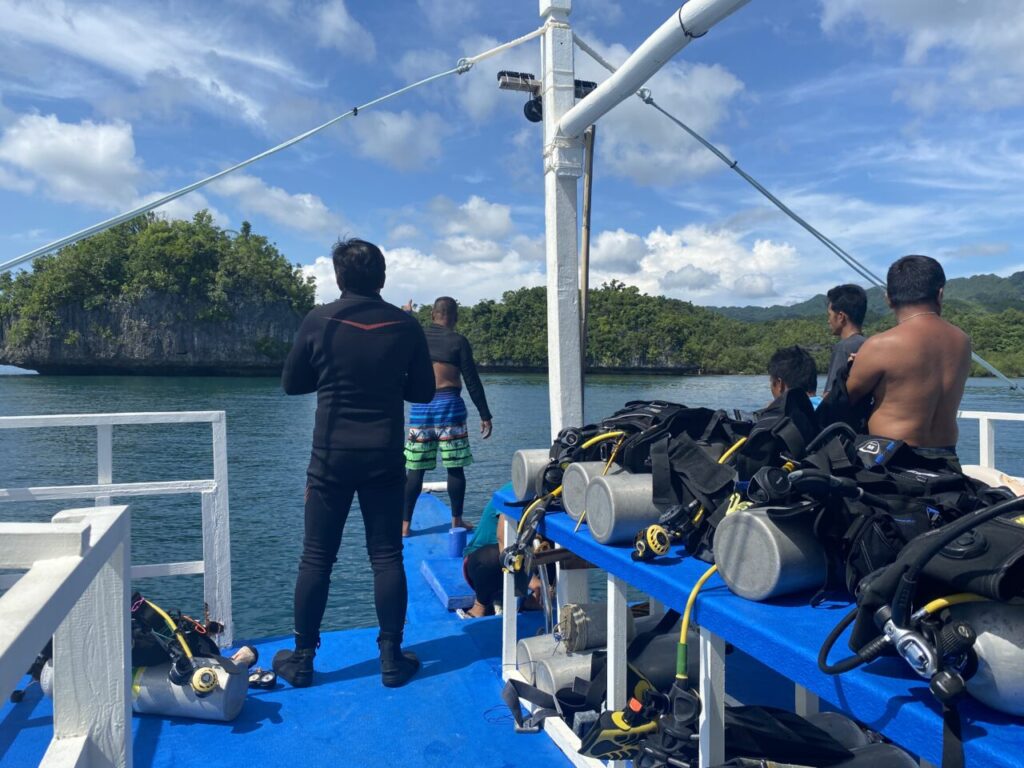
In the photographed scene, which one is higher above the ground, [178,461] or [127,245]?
[127,245]

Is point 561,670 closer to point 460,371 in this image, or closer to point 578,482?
point 578,482

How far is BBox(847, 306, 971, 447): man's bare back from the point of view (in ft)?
7.47

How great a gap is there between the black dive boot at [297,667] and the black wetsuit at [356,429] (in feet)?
0.12

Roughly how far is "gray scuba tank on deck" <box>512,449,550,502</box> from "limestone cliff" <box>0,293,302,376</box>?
85.8 meters

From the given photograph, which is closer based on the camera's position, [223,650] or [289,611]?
[223,650]

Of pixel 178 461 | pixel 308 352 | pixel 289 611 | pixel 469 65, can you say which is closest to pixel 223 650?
pixel 308 352

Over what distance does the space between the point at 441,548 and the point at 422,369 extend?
Answer: 228 centimetres

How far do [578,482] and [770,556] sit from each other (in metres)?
0.94

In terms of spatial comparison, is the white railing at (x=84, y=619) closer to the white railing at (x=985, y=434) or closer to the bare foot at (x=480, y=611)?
the bare foot at (x=480, y=611)

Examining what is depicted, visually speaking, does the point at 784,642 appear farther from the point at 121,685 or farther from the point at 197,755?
the point at 197,755

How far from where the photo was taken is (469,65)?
4.00 m

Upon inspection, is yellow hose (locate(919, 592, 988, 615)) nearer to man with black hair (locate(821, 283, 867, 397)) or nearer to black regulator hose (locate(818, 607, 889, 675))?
black regulator hose (locate(818, 607, 889, 675))

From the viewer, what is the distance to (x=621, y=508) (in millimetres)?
2092

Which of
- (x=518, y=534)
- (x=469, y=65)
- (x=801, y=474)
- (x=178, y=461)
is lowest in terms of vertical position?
(x=178, y=461)
